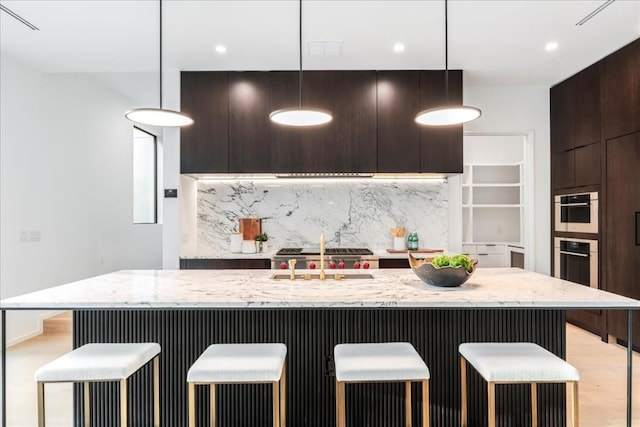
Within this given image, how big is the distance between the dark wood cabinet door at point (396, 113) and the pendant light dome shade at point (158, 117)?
2.22 metres

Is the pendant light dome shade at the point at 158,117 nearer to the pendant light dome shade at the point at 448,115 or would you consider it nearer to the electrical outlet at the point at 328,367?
the pendant light dome shade at the point at 448,115

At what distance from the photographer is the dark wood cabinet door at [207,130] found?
13.9ft

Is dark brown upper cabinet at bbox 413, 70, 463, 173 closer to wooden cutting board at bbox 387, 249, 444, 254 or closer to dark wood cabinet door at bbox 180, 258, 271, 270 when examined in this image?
wooden cutting board at bbox 387, 249, 444, 254

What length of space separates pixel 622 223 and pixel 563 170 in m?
1.01

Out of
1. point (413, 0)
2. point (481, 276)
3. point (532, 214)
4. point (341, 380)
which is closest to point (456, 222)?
point (532, 214)

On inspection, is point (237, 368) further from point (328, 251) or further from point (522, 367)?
point (328, 251)

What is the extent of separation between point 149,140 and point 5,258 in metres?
3.64

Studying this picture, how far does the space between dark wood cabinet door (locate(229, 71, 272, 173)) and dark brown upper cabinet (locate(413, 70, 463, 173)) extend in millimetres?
1575

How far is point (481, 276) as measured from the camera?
8.38 ft

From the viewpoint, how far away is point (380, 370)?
1.73 meters

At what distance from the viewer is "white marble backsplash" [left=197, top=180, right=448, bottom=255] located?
185 inches

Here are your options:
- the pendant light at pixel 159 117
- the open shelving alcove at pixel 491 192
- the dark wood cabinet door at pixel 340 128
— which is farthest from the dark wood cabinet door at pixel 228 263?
the open shelving alcove at pixel 491 192

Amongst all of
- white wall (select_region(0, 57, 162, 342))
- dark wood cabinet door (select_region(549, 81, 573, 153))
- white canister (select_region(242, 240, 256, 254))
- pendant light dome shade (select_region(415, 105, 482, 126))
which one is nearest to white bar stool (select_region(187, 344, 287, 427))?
pendant light dome shade (select_region(415, 105, 482, 126))

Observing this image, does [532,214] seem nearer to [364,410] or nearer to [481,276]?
[481,276]
